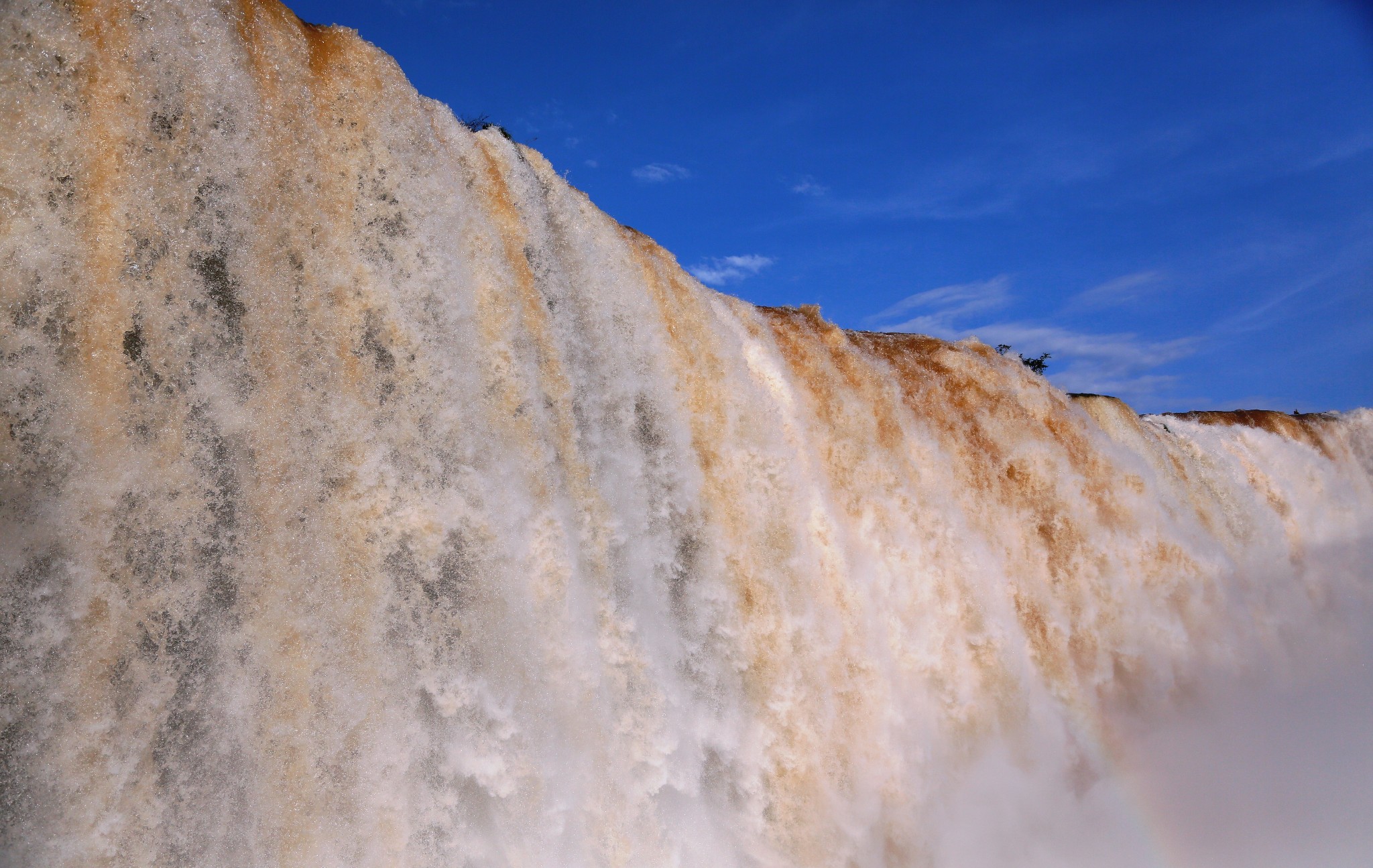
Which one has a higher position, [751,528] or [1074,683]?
[751,528]

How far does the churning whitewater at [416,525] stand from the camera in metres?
2.84

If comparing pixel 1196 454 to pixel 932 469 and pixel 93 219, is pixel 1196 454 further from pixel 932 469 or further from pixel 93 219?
pixel 93 219

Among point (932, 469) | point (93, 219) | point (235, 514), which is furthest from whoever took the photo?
point (932, 469)

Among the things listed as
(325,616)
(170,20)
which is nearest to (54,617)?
(325,616)

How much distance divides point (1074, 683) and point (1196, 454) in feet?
18.8

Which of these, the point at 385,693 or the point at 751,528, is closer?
the point at 385,693

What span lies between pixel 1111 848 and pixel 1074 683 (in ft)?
4.09

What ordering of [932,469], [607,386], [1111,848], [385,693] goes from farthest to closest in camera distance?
[932,469], [1111,848], [607,386], [385,693]

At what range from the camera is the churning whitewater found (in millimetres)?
2838

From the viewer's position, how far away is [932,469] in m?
6.48

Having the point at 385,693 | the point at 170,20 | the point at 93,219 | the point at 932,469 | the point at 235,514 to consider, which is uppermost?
the point at 170,20

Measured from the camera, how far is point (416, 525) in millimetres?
3580

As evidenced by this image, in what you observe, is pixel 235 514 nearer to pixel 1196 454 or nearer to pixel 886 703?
pixel 886 703

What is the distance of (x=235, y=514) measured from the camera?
3141 millimetres
